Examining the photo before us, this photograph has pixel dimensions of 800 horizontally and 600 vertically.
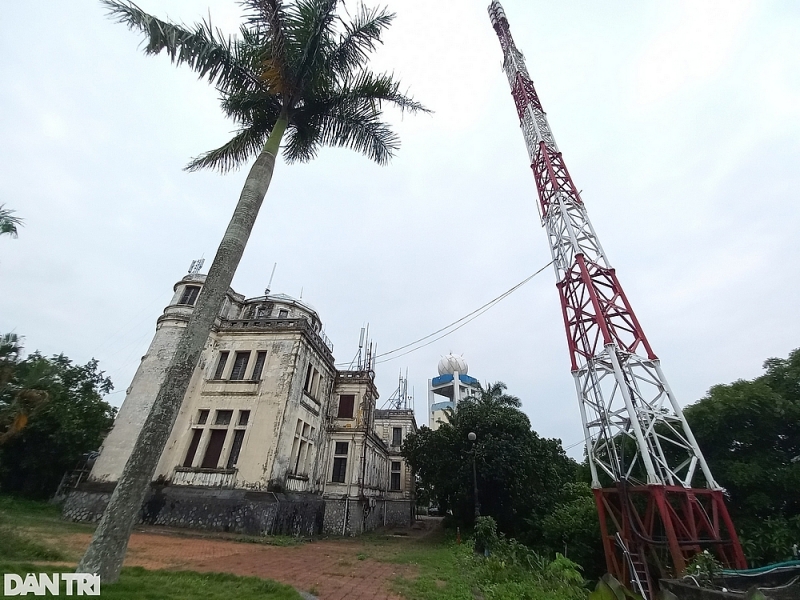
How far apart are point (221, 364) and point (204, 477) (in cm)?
545

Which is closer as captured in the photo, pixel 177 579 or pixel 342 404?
pixel 177 579

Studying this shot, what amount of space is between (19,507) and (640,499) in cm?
2513

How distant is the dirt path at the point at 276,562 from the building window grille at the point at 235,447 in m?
3.12

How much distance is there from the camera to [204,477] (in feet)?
52.7

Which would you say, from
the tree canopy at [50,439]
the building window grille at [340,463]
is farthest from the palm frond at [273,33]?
the building window grille at [340,463]

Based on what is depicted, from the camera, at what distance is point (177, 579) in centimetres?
636

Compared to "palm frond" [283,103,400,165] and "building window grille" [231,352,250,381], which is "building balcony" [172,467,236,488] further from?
"palm frond" [283,103,400,165]

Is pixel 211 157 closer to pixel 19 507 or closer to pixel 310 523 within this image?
pixel 310 523

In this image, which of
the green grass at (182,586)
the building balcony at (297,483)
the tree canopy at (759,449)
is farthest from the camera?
the building balcony at (297,483)

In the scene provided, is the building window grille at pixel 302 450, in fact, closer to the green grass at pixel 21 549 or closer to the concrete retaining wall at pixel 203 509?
the concrete retaining wall at pixel 203 509

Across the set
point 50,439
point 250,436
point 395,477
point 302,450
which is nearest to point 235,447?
point 250,436

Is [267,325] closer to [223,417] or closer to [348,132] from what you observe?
[223,417]

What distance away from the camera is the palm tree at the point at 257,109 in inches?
232

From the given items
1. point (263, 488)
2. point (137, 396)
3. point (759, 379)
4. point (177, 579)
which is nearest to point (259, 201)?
point (177, 579)
